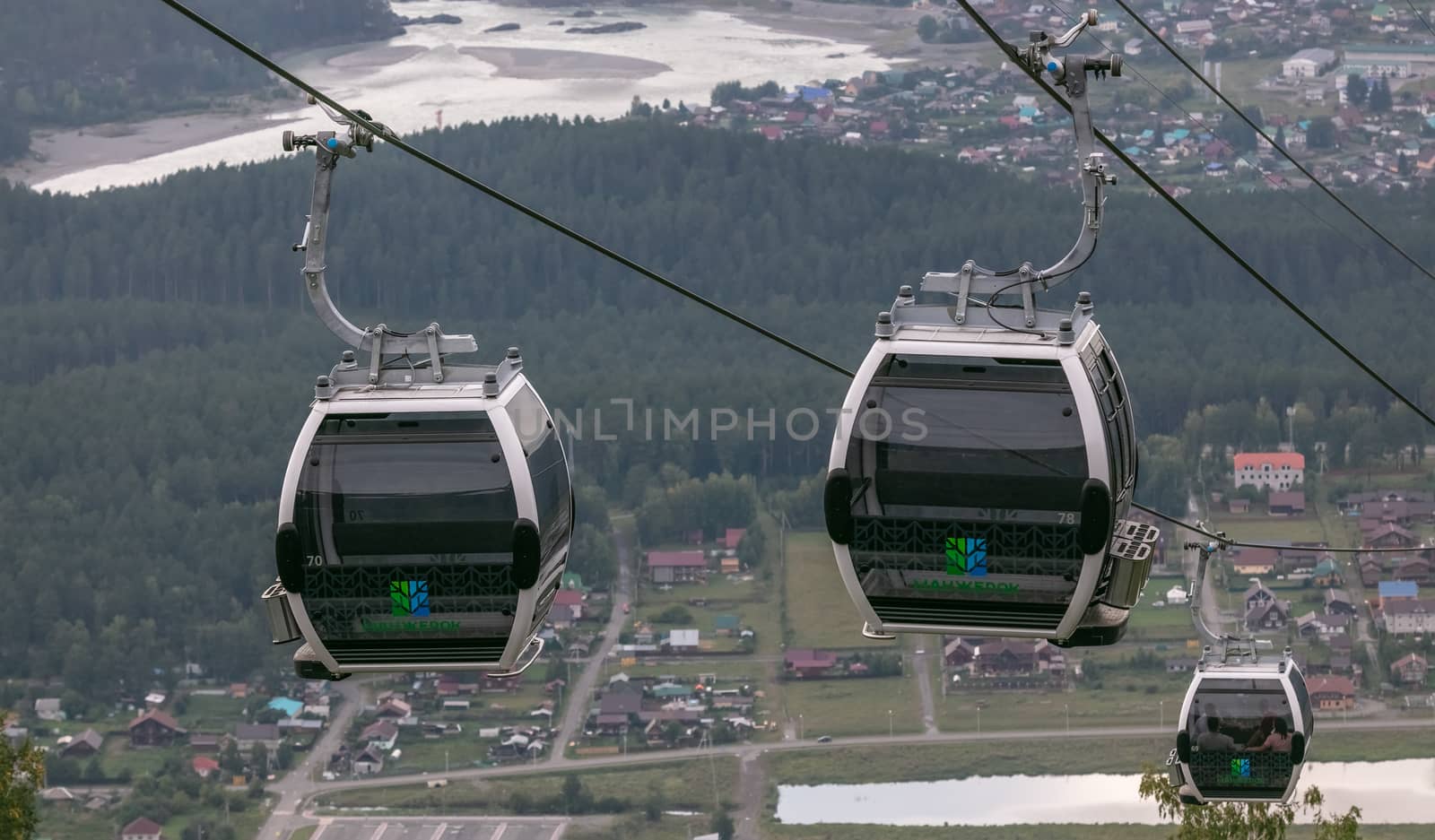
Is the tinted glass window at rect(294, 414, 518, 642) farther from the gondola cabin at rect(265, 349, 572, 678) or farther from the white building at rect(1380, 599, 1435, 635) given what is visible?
the white building at rect(1380, 599, 1435, 635)

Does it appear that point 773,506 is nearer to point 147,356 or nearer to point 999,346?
point 147,356

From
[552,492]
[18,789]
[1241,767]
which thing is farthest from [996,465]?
[18,789]

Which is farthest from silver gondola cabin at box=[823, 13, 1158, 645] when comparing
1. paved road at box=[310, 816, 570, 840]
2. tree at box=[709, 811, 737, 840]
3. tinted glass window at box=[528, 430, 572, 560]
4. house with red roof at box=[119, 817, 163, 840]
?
house with red roof at box=[119, 817, 163, 840]

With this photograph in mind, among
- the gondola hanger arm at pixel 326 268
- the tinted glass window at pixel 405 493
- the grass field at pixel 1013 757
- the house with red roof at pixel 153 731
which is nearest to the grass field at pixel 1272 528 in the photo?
the grass field at pixel 1013 757

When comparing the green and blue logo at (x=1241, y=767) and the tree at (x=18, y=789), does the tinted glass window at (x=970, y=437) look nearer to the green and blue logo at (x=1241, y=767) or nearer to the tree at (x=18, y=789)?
the green and blue logo at (x=1241, y=767)

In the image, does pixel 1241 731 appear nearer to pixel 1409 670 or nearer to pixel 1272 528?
pixel 1409 670

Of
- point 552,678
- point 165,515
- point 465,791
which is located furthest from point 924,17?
point 465,791
